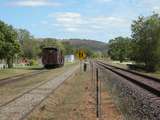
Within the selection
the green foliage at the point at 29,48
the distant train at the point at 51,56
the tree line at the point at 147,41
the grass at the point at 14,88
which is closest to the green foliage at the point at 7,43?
the distant train at the point at 51,56

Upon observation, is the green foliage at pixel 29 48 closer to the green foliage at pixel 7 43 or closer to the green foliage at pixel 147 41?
the green foliage at pixel 147 41

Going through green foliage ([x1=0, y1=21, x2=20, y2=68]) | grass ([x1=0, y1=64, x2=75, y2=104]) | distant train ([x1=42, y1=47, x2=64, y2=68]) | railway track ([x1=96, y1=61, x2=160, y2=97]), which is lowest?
railway track ([x1=96, y1=61, x2=160, y2=97])

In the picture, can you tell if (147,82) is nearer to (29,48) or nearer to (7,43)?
(7,43)

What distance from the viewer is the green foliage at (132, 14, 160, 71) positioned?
271 feet

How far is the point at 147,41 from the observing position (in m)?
88.5

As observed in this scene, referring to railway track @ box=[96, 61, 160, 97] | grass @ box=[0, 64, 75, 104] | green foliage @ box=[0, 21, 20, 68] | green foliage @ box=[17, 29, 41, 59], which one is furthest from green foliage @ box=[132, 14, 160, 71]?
green foliage @ box=[17, 29, 41, 59]

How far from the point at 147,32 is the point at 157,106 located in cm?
7123

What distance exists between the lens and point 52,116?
17469 mm

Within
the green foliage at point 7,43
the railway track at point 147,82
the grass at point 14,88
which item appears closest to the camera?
the grass at point 14,88

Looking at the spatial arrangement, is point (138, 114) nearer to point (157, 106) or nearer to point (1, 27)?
point (157, 106)

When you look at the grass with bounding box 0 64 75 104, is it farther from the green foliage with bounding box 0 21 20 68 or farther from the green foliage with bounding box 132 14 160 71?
the green foliage with bounding box 132 14 160 71

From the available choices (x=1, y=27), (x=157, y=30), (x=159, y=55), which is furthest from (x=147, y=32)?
(x=1, y=27)

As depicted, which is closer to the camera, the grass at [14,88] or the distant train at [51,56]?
the grass at [14,88]

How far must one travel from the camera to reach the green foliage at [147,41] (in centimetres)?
8256
